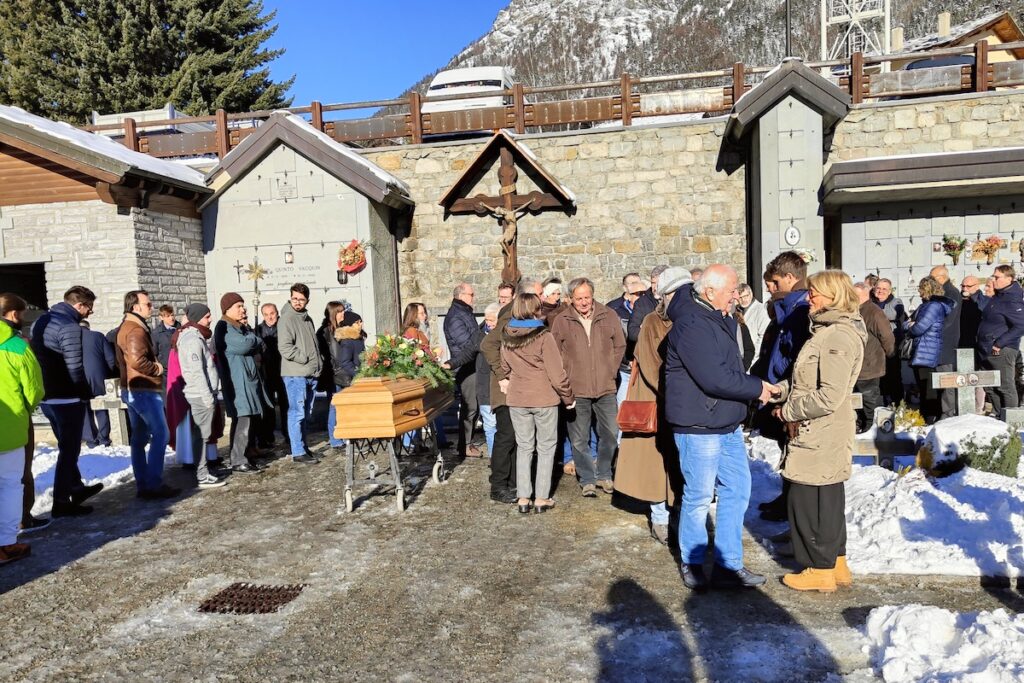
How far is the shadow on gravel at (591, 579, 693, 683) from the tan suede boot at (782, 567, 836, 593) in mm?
859

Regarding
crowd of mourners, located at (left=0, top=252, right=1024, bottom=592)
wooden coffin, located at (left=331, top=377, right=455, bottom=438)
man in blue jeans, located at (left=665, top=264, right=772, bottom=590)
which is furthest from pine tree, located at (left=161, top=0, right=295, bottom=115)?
man in blue jeans, located at (left=665, top=264, right=772, bottom=590)

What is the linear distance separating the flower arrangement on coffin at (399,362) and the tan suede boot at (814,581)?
378 cm

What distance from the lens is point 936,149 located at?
12281 mm

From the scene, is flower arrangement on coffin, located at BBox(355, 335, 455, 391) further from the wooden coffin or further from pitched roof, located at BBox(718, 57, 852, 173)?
pitched roof, located at BBox(718, 57, 852, 173)

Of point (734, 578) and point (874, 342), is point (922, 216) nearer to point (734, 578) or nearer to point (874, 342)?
point (874, 342)

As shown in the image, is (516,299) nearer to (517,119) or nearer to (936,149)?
(517,119)

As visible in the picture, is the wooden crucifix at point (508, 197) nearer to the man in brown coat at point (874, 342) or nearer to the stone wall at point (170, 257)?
the stone wall at point (170, 257)

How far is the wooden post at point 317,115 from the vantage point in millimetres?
13617

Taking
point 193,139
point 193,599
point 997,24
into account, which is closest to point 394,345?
point 193,599

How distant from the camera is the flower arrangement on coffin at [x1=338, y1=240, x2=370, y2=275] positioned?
40.3 ft

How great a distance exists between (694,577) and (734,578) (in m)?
0.24

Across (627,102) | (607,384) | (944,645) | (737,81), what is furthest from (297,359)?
(737,81)

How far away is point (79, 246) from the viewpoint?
1050cm

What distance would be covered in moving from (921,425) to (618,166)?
8.38 metres
